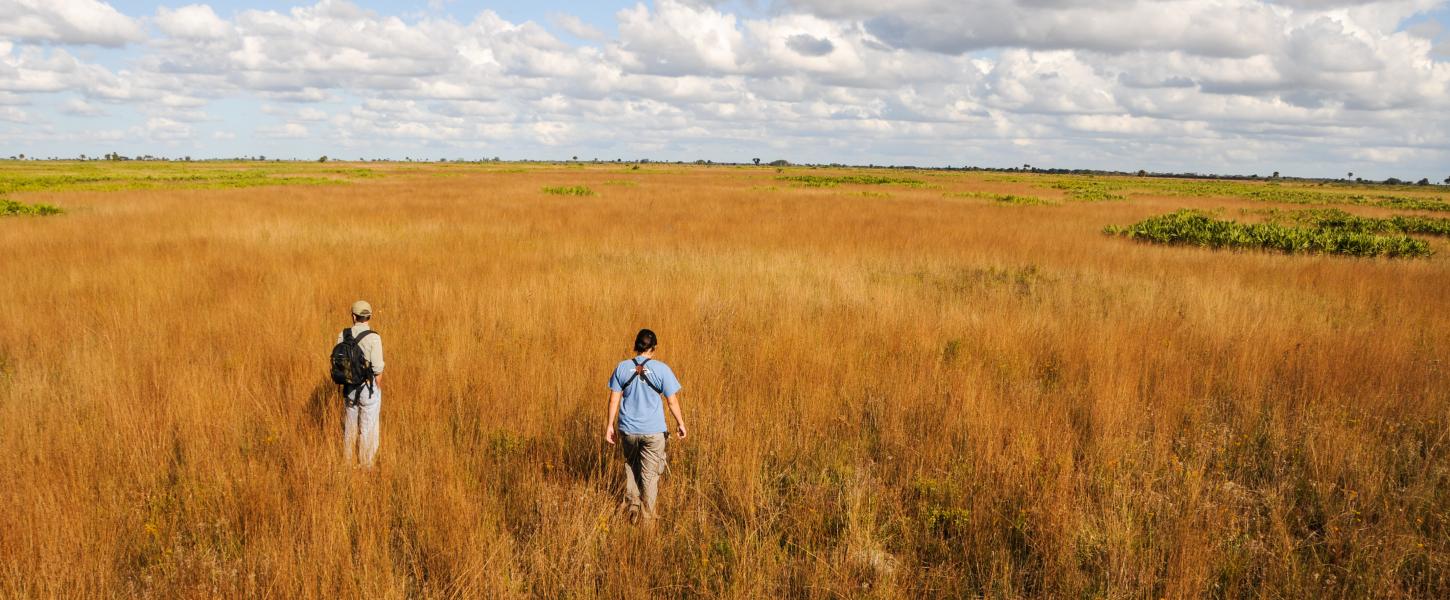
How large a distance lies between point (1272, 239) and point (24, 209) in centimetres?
3692

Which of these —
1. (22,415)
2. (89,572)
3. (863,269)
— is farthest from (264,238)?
(89,572)

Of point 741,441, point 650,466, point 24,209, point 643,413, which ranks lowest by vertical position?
point 741,441

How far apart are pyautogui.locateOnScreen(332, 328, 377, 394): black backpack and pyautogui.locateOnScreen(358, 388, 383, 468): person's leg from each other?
17cm

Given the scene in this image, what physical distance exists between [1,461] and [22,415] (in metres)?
0.87

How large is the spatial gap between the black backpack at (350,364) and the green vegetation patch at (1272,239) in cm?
1967

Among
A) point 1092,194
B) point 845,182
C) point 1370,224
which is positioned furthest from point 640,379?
point 845,182

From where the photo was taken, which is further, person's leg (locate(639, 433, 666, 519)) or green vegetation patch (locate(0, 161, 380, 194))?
green vegetation patch (locate(0, 161, 380, 194))

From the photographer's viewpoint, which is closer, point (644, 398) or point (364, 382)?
point (644, 398)

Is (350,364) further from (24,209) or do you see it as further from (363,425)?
(24,209)

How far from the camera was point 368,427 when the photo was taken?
177 inches

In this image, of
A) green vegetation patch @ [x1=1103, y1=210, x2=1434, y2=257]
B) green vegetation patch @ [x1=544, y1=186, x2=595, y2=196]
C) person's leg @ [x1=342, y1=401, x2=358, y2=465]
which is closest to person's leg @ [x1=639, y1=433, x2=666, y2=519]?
person's leg @ [x1=342, y1=401, x2=358, y2=465]

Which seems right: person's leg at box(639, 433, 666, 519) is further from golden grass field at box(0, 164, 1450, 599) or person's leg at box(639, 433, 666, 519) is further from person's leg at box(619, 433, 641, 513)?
golden grass field at box(0, 164, 1450, 599)

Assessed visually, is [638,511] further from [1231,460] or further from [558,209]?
[558,209]

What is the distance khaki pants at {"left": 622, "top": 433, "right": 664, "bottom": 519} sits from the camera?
12.9 feet
